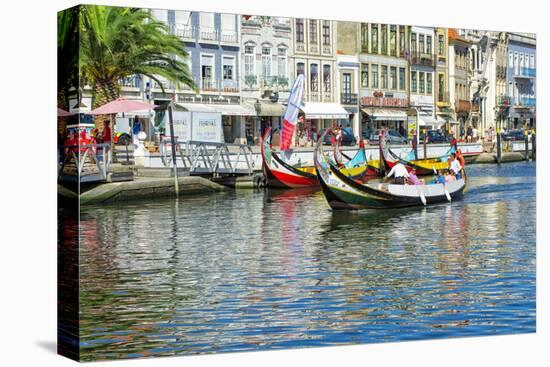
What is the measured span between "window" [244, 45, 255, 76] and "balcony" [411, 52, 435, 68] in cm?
251

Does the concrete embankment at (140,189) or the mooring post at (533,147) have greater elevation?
the mooring post at (533,147)

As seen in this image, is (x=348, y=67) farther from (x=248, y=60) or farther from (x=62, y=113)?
(x=62, y=113)

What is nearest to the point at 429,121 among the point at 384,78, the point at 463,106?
the point at 463,106

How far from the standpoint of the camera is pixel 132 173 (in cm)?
1534

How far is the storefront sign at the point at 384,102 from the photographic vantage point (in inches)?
660

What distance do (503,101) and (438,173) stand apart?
1.33 m

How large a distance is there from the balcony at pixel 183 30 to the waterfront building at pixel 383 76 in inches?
96.6

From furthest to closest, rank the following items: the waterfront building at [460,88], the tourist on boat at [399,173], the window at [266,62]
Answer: the waterfront building at [460,88], the tourist on boat at [399,173], the window at [266,62]

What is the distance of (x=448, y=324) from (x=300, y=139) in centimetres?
299

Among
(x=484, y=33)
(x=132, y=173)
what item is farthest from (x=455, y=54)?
(x=132, y=173)

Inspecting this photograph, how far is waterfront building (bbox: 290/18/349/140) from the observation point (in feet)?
52.5

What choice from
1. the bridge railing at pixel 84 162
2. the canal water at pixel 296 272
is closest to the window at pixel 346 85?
the canal water at pixel 296 272

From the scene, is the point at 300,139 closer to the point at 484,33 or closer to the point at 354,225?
the point at 354,225

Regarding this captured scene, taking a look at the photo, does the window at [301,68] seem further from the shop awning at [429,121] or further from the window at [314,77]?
the shop awning at [429,121]
